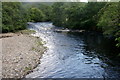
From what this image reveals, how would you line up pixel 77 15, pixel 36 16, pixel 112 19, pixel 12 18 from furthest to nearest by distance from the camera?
pixel 36 16
pixel 77 15
pixel 12 18
pixel 112 19

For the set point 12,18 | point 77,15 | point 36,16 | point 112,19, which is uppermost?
point 112,19

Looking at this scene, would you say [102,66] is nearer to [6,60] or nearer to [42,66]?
[42,66]

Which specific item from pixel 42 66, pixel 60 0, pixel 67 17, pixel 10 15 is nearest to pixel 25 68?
pixel 42 66

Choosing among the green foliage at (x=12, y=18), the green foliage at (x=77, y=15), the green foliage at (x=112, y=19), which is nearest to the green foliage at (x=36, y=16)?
the green foliage at (x=77, y=15)

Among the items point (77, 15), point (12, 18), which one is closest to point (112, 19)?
point (77, 15)

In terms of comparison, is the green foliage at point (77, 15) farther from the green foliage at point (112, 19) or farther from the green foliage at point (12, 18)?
the green foliage at point (112, 19)

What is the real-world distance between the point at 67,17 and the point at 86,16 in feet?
30.0

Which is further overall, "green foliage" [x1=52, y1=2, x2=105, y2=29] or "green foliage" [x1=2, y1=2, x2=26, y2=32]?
"green foliage" [x1=52, y1=2, x2=105, y2=29]

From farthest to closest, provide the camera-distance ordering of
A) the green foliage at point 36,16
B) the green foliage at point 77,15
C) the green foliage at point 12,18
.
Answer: the green foliage at point 36,16
the green foliage at point 77,15
the green foliage at point 12,18

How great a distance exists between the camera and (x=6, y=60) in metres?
16.4

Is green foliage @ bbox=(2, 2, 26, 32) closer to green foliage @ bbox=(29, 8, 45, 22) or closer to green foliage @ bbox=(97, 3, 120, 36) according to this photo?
green foliage @ bbox=(97, 3, 120, 36)

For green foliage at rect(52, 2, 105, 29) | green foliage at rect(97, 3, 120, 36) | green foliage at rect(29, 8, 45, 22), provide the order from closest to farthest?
green foliage at rect(97, 3, 120, 36)
green foliage at rect(52, 2, 105, 29)
green foliage at rect(29, 8, 45, 22)

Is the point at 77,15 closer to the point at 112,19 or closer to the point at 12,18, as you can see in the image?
the point at 12,18

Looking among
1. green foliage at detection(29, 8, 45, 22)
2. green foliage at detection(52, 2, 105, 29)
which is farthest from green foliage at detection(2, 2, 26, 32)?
green foliage at detection(29, 8, 45, 22)
